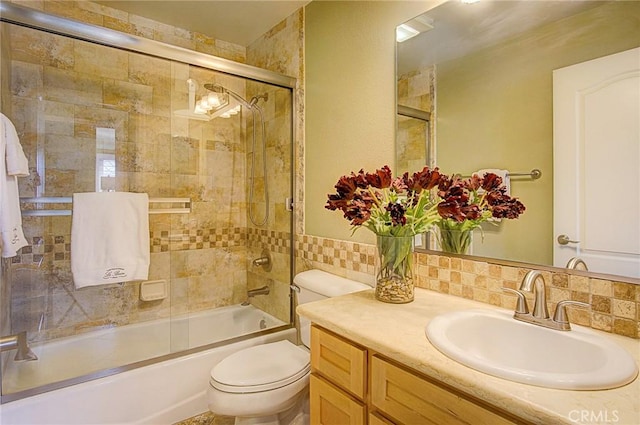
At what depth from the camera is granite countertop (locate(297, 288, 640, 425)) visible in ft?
1.89

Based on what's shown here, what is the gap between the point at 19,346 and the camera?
158cm

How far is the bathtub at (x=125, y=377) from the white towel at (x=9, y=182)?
2.00 feet

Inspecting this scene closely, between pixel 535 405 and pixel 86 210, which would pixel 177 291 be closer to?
pixel 86 210

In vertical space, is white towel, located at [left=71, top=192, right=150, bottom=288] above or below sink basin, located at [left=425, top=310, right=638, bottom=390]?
above

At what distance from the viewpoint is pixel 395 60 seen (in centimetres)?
148

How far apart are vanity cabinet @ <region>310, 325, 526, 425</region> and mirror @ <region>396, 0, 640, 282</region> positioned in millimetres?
585

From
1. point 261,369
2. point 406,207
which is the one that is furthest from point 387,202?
point 261,369

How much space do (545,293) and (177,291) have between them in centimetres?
203

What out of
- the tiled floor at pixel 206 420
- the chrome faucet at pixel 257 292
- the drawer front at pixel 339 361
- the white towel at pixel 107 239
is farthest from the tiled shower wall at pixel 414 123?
the tiled floor at pixel 206 420

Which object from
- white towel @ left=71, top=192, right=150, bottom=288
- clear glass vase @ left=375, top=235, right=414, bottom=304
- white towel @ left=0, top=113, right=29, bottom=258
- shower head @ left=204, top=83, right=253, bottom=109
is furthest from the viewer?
shower head @ left=204, top=83, right=253, bottom=109

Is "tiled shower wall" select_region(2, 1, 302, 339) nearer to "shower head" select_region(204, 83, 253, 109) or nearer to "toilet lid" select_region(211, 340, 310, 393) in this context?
"shower head" select_region(204, 83, 253, 109)

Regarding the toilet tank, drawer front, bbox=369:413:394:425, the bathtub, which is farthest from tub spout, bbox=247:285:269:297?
drawer front, bbox=369:413:394:425

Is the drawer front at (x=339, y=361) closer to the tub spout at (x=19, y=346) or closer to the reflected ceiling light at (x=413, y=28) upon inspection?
the reflected ceiling light at (x=413, y=28)

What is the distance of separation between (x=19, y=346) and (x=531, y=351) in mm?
2177
